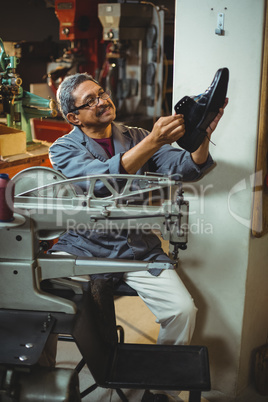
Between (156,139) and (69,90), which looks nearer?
(156,139)

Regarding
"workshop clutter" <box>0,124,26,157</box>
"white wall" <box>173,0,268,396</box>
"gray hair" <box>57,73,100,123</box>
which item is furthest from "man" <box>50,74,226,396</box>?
"workshop clutter" <box>0,124,26,157</box>

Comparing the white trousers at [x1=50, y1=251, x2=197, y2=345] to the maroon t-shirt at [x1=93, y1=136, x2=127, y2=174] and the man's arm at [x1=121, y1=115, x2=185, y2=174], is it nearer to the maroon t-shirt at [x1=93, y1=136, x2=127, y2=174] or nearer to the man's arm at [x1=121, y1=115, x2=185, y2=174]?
the man's arm at [x1=121, y1=115, x2=185, y2=174]

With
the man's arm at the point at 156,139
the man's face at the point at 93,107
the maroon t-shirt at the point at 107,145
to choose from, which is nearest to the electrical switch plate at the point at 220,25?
the man's arm at the point at 156,139

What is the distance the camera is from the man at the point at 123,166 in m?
1.73

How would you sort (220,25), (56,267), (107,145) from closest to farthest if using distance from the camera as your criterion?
1. (56,267)
2. (220,25)
3. (107,145)

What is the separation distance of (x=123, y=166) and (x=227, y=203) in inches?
18.8

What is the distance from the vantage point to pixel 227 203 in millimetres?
1860

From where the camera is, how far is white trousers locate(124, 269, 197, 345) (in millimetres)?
1760

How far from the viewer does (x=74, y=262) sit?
4.80 feet

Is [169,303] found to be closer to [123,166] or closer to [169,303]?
[169,303]

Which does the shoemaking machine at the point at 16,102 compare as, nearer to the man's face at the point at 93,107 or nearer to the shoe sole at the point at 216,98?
the man's face at the point at 93,107

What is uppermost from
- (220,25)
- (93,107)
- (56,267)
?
(220,25)

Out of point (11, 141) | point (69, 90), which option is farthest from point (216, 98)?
point (11, 141)

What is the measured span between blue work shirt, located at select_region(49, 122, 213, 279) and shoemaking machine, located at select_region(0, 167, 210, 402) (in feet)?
1.04
